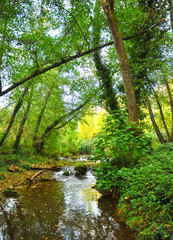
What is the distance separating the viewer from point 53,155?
632 inches

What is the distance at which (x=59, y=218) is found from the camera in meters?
3.93

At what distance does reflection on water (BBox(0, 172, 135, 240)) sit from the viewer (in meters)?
3.14

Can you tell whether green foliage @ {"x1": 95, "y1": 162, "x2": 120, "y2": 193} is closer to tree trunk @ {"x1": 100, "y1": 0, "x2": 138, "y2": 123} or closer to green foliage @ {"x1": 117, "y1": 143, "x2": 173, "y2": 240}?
green foliage @ {"x1": 117, "y1": 143, "x2": 173, "y2": 240}

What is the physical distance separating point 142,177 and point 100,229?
4.75 ft

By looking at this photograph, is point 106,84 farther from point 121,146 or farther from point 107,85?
point 121,146

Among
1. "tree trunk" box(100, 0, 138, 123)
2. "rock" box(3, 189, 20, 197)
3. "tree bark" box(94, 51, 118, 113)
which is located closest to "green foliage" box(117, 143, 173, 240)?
"tree trunk" box(100, 0, 138, 123)

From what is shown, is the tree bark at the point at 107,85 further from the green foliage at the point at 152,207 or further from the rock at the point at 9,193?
the green foliage at the point at 152,207

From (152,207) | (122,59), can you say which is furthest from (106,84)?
(152,207)

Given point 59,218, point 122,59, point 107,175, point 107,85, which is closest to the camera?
point 59,218

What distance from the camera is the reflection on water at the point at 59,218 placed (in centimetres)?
314

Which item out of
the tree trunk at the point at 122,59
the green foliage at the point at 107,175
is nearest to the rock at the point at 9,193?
the green foliage at the point at 107,175

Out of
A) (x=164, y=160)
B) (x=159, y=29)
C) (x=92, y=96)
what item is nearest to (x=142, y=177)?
(x=164, y=160)

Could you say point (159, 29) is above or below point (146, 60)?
above

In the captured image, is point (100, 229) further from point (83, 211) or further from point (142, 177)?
point (142, 177)
